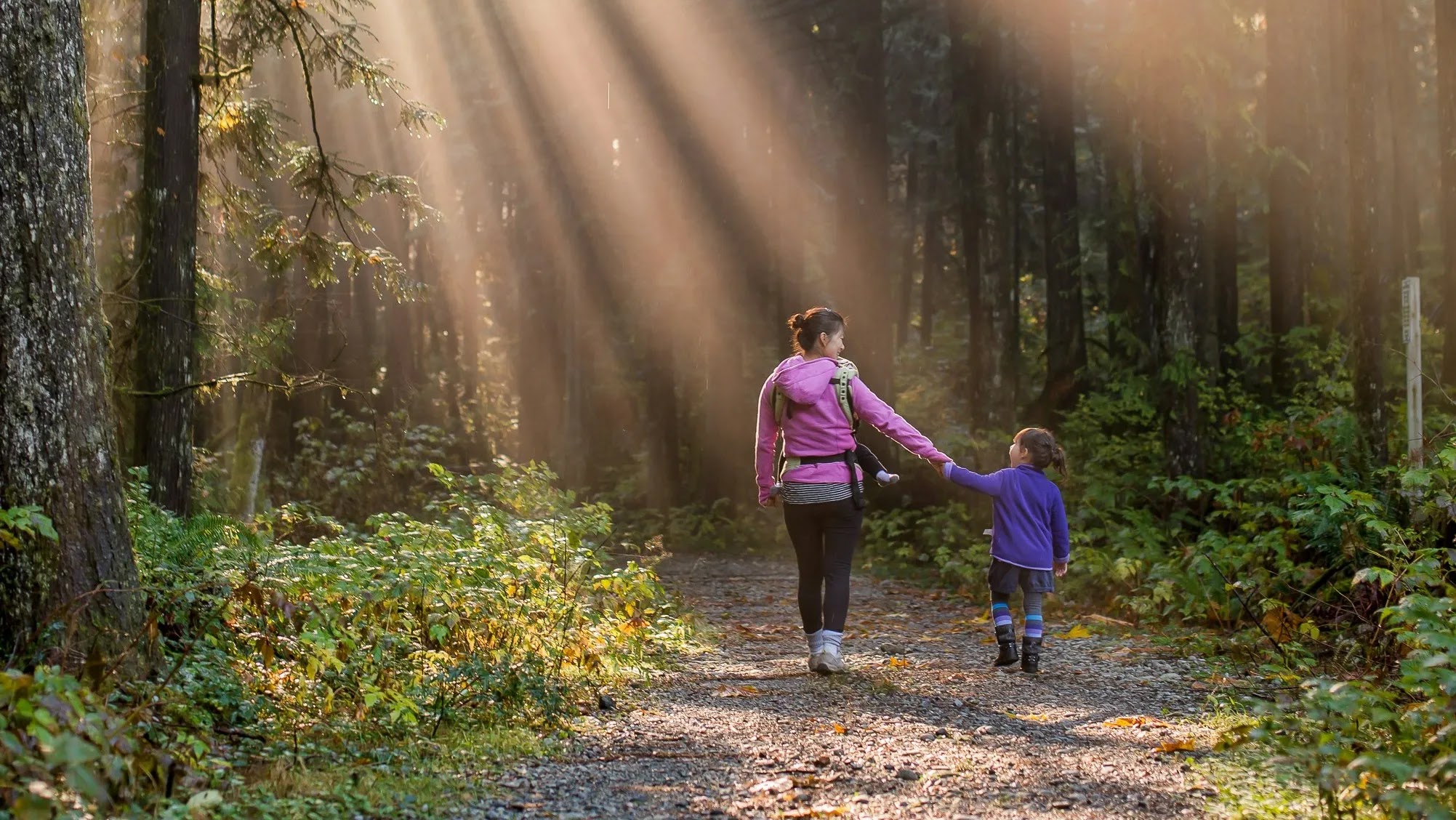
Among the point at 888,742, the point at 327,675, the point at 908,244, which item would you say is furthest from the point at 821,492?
the point at 908,244

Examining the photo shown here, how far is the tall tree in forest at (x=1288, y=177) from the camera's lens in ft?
66.1

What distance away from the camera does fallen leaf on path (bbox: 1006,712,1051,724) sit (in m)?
6.62

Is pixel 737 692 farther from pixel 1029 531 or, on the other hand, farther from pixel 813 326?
pixel 813 326

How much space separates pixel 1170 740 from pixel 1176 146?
9.53 m

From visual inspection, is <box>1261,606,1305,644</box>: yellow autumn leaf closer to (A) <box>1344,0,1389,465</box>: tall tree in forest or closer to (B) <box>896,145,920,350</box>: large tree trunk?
(A) <box>1344,0,1389,465</box>: tall tree in forest

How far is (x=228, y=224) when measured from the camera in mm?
13398

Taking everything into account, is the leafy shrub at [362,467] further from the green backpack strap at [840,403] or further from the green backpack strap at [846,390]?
the green backpack strap at [846,390]

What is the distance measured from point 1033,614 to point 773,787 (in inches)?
144

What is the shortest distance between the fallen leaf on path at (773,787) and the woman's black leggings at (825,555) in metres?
2.91

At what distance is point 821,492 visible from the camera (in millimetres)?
8195

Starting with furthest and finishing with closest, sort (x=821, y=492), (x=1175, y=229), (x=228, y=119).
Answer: (x=1175, y=229) → (x=228, y=119) → (x=821, y=492)

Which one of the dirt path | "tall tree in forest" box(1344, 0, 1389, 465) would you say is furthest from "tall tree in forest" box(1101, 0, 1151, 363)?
Result: the dirt path

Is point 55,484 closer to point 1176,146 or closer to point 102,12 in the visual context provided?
point 102,12

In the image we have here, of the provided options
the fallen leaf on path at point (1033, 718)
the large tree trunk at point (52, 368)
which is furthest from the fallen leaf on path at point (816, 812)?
the large tree trunk at point (52, 368)
